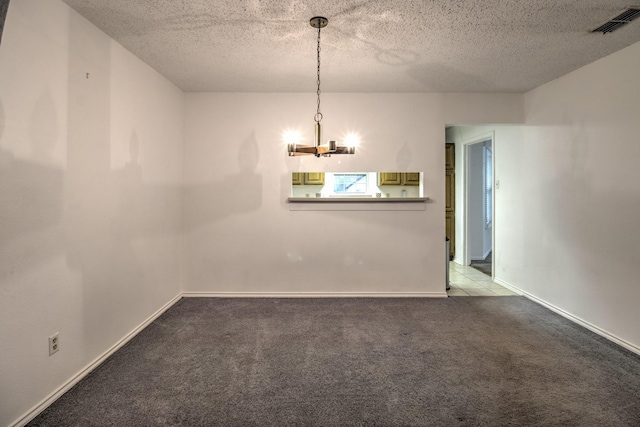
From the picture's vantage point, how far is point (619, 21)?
2381mm

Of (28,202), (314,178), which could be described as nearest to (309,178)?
(314,178)

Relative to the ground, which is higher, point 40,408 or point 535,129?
point 535,129

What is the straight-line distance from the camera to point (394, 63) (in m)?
3.19

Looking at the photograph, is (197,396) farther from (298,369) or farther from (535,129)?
(535,129)

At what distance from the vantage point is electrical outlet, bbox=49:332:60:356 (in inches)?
80.3

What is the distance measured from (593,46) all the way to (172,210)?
14.8ft

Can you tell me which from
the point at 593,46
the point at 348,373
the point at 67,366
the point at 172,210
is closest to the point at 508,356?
the point at 348,373

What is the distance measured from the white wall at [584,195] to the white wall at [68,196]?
14.5 ft

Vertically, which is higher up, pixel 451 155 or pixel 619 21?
pixel 619 21

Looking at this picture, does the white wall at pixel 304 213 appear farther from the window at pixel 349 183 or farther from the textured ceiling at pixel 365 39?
the window at pixel 349 183

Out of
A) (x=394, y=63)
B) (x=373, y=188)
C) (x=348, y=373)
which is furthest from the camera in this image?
(x=373, y=188)

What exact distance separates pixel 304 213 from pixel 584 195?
3.03 metres

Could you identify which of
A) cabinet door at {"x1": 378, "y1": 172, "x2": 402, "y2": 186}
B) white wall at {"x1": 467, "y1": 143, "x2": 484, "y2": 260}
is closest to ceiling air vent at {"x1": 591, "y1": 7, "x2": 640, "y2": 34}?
cabinet door at {"x1": 378, "y1": 172, "x2": 402, "y2": 186}

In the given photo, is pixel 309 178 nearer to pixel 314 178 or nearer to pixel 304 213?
pixel 314 178
